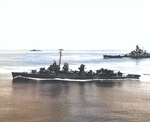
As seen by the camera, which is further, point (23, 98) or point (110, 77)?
point (110, 77)

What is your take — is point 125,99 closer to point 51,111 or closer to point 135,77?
point 51,111

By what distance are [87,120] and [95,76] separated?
34.4 meters

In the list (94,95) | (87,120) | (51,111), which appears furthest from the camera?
(94,95)

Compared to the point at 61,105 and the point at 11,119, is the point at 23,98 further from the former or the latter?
the point at 11,119

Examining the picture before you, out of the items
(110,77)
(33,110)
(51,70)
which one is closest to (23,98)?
(33,110)

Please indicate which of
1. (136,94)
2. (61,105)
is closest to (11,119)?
(61,105)

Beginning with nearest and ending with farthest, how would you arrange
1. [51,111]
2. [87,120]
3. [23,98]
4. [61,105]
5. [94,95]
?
[87,120] → [51,111] → [61,105] → [23,98] → [94,95]

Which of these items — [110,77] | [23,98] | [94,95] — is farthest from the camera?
[110,77]

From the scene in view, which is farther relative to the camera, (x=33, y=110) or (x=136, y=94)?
(x=136, y=94)

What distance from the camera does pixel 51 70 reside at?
6225 centimetres

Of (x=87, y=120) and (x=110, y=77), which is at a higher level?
(x=110, y=77)

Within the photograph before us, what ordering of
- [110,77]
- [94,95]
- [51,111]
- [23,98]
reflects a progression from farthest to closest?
1. [110,77]
2. [94,95]
3. [23,98]
4. [51,111]

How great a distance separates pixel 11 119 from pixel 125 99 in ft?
63.4

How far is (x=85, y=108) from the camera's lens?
31859mm
